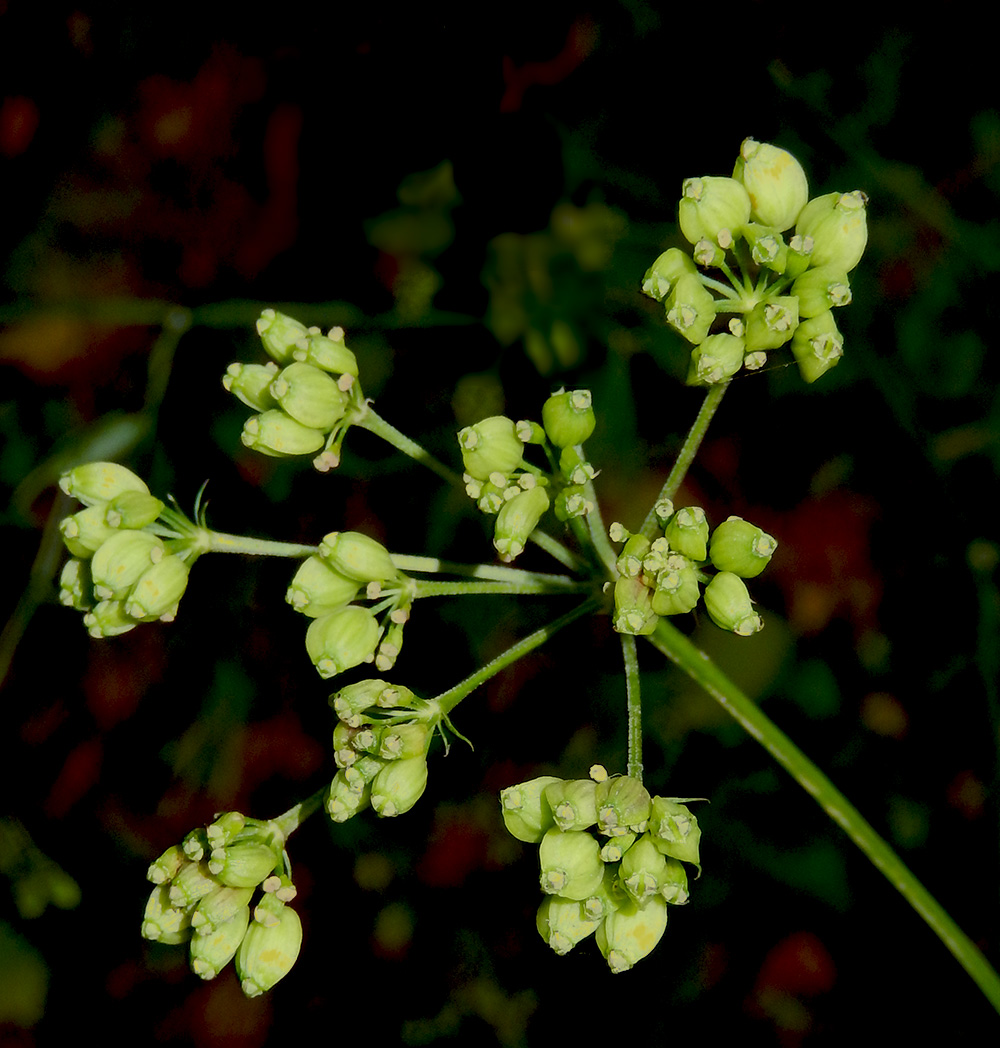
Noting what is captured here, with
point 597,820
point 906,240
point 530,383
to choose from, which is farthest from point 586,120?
point 597,820

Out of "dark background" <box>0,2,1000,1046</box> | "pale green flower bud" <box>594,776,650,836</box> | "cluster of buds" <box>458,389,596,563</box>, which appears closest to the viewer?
"pale green flower bud" <box>594,776,650,836</box>

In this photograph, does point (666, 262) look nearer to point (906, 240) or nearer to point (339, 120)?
point (906, 240)

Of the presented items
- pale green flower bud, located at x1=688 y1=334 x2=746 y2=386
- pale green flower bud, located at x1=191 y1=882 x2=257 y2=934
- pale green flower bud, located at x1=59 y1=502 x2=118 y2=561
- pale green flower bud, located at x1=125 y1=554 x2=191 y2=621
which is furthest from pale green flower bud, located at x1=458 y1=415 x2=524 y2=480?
pale green flower bud, located at x1=191 y1=882 x2=257 y2=934

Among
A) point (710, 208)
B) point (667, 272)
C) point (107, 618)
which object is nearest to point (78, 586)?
point (107, 618)

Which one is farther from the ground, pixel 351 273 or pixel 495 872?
pixel 351 273

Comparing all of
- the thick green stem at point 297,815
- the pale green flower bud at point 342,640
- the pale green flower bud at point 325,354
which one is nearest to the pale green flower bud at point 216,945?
the thick green stem at point 297,815

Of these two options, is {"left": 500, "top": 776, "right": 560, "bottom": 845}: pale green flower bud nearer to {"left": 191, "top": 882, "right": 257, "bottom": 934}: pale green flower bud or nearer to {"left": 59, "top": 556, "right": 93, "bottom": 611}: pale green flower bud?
{"left": 191, "top": 882, "right": 257, "bottom": 934}: pale green flower bud
